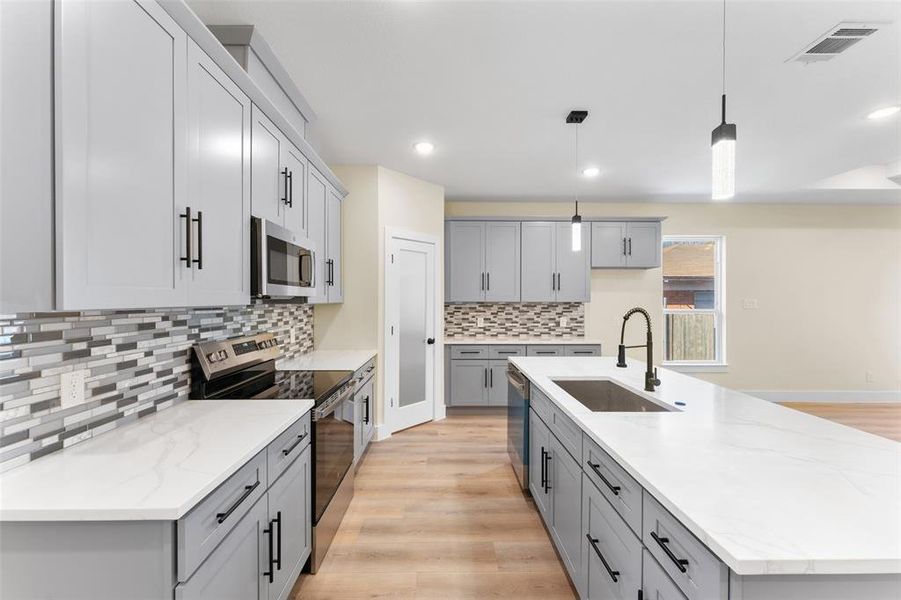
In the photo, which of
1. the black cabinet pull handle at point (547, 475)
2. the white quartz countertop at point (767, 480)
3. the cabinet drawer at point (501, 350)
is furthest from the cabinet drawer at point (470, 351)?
the white quartz countertop at point (767, 480)

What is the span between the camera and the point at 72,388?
1292mm

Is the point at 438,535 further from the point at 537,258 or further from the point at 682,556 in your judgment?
the point at 537,258

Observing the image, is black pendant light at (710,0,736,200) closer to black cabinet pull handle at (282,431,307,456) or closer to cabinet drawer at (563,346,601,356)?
black cabinet pull handle at (282,431,307,456)

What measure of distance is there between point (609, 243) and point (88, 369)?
197 inches

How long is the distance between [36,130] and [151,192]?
32 cm

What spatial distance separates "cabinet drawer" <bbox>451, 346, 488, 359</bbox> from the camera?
4.76 meters

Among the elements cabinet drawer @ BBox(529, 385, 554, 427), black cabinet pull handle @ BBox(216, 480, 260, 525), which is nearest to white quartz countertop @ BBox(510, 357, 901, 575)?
cabinet drawer @ BBox(529, 385, 554, 427)

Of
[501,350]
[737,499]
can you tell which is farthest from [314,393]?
[501,350]

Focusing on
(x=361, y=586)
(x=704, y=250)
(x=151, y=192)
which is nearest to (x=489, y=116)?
(x=151, y=192)

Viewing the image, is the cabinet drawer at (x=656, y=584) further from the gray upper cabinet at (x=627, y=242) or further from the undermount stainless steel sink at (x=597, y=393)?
the gray upper cabinet at (x=627, y=242)

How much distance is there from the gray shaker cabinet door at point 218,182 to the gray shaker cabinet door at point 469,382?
3.22 m

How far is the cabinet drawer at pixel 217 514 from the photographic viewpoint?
0.99 meters

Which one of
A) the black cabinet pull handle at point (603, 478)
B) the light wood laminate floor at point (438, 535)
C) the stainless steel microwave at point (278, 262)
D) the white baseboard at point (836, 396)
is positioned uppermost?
the stainless steel microwave at point (278, 262)

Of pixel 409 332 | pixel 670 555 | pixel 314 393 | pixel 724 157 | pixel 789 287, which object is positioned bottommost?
pixel 670 555
